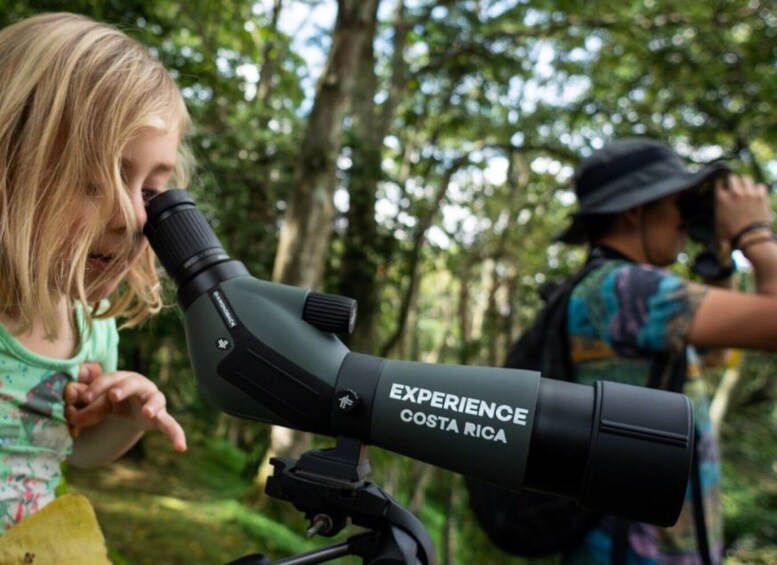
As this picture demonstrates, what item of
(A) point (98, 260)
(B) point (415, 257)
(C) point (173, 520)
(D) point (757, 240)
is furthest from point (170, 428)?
(B) point (415, 257)

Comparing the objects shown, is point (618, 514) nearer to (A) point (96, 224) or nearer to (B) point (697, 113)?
(A) point (96, 224)

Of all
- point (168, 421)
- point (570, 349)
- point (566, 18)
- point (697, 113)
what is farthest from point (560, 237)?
point (566, 18)

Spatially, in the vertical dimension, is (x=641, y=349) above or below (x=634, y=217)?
below

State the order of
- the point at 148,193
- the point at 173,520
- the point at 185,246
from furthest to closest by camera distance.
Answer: the point at 173,520, the point at 148,193, the point at 185,246

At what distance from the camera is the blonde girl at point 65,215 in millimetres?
985

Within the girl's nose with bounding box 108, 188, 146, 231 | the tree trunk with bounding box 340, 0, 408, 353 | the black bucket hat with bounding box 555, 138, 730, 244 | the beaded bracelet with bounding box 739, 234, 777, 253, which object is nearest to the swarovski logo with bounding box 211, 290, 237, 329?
the girl's nose with bounding box 108, 188, 146, 231

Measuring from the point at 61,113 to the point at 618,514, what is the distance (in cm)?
94

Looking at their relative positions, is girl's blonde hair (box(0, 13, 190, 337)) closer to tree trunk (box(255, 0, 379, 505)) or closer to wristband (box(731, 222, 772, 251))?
wristband (box(731, 222, 772, 251))

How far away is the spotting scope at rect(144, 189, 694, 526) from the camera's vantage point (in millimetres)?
794

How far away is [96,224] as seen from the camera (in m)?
0.98

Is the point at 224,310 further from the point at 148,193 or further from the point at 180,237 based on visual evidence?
the point at 148,193

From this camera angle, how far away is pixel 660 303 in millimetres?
1625

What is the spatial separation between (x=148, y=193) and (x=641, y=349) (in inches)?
46.5

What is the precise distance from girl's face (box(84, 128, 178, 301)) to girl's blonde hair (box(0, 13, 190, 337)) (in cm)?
1
